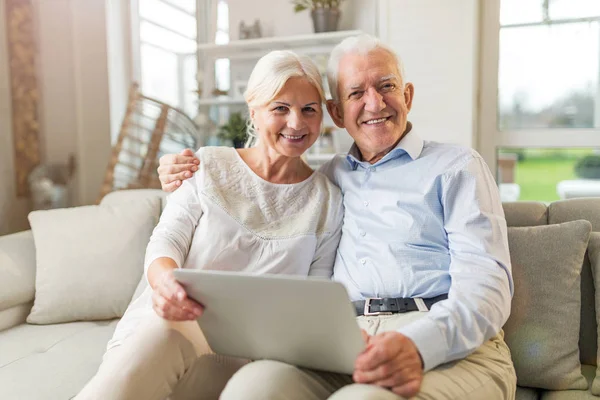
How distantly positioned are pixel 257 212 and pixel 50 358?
80 centimetres

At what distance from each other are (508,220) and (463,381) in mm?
763

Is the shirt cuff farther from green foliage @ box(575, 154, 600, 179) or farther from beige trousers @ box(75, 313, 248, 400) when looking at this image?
green foliage @ box(575, 154, 600, 179)

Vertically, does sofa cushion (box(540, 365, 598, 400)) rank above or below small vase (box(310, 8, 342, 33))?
below

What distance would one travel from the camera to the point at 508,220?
1734 millimetres

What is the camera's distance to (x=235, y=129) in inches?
131

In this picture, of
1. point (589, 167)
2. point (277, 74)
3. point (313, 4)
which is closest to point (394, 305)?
point (277, 74)

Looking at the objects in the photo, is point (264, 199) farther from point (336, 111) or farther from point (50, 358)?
point (50, 358)

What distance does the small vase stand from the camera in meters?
3.08

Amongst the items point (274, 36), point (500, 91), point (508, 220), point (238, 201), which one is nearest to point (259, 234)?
point (238, 201)

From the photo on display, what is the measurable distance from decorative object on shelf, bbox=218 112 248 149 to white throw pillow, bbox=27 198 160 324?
1.31 meters

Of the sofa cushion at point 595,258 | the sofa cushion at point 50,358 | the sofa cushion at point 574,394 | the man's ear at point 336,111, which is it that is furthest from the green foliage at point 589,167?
the sofa cushion at point 50,358

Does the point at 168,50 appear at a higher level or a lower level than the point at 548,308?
higher

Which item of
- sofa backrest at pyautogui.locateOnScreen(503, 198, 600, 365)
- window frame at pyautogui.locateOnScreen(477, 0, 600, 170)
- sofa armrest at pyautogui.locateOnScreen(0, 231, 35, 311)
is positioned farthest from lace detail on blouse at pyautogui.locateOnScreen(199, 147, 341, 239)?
window frame at pyautogui.locateOnScreen(477, 0, 600, 170)

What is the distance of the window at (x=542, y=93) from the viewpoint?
2.69 meters
